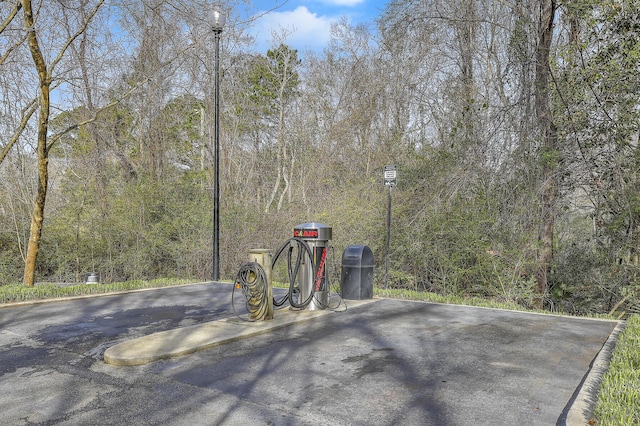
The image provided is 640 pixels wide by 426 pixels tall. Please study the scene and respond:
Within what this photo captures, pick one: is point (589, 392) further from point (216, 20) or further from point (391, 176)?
point (216, 20)

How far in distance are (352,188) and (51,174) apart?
7923 mm

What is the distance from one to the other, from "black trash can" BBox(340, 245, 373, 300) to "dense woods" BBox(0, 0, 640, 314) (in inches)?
107

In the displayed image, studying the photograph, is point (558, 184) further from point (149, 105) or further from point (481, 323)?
point (149, 105)

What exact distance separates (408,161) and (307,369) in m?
10.7

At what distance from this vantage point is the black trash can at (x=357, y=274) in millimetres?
7742

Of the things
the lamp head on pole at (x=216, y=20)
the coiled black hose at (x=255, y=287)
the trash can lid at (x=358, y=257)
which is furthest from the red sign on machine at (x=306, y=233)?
the lamp head on pole at (x=216, y=20)

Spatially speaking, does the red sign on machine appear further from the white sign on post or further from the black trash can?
the white sign on post

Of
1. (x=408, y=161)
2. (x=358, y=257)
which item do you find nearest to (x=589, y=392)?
(x=358, y=257)

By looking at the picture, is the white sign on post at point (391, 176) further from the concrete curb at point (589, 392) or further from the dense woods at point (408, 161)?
the concrete curb at point (589, 392)

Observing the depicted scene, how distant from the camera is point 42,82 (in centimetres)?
842

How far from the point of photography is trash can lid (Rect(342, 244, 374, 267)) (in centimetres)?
771

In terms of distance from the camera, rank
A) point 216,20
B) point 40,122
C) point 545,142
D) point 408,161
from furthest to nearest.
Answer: point 408,161 < point 545,142 < point 216,20 < point 40,122

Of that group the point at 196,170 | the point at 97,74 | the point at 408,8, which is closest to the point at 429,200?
the point at 408,8

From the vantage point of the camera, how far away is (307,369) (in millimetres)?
4121
